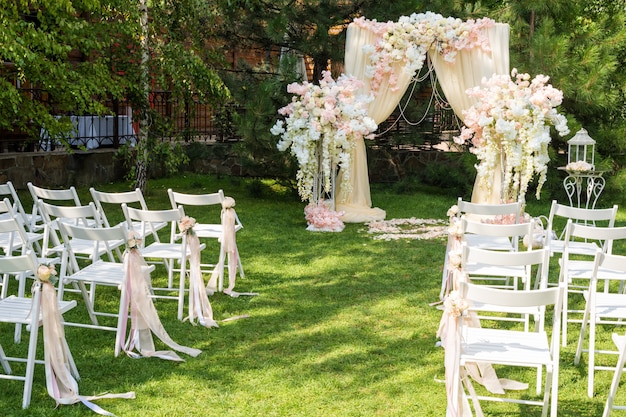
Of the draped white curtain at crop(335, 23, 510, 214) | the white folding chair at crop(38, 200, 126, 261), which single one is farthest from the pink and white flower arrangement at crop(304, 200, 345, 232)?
the white folding chair at crop(38, 200, 126, 261)

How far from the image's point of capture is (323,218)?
10719 mm

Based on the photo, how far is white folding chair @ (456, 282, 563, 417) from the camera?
4281 millimetres

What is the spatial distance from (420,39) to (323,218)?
2.65 m

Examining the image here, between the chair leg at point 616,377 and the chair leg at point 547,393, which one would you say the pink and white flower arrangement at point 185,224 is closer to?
the chair leg at point 547,393

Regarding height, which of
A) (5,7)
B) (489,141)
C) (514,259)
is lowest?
(514,259)

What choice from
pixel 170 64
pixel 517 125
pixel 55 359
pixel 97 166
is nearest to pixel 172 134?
pixel 97 166

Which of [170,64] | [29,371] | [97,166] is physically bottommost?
[29,371]

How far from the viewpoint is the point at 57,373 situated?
4840 millimetres

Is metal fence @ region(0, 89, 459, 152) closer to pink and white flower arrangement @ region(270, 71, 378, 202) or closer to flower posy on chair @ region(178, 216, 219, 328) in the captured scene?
pink and white flower arrangement @ region(270, 71, 378, 202)

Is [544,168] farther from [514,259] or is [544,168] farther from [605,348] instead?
[514,259]

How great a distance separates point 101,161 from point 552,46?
24.6 ft

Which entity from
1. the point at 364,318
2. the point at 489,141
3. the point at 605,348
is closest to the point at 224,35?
the point at 489,141

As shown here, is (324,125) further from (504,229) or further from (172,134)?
(504,229)

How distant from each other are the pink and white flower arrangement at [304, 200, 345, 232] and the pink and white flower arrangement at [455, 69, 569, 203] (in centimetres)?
184
